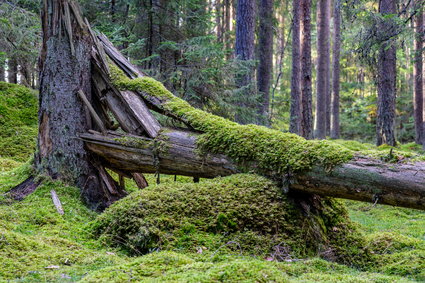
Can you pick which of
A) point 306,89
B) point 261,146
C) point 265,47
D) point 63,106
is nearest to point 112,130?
point 63,106

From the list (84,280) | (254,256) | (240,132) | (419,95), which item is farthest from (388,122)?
(84,280)

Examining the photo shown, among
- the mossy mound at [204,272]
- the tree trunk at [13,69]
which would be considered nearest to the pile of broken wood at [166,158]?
the mossy mound at [204,272]

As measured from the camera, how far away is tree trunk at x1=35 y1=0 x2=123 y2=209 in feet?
18.9

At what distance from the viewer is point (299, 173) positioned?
4.40 meters

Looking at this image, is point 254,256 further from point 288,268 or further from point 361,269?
point 361,269

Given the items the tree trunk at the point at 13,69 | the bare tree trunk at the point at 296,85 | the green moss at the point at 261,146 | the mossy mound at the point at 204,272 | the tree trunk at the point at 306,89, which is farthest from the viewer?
the bare tree trunk at the point at 296,85

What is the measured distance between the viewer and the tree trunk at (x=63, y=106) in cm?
576

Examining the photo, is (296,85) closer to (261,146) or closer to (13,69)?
(261,146)

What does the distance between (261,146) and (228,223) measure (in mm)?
1160

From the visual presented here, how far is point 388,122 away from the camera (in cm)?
1505

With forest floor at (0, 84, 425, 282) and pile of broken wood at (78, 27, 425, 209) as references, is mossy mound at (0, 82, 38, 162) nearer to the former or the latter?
forest floor at (0, 84, 425, 282)

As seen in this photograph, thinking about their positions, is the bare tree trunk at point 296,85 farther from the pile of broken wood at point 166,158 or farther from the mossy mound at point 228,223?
the mossy mound at point 228,223

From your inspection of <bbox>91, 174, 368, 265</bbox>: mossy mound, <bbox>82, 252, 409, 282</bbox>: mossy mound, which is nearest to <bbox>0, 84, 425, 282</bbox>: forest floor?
<bbox>82, 252, 409, 282</bbox>: mossy mound

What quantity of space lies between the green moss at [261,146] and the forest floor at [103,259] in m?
0.67
